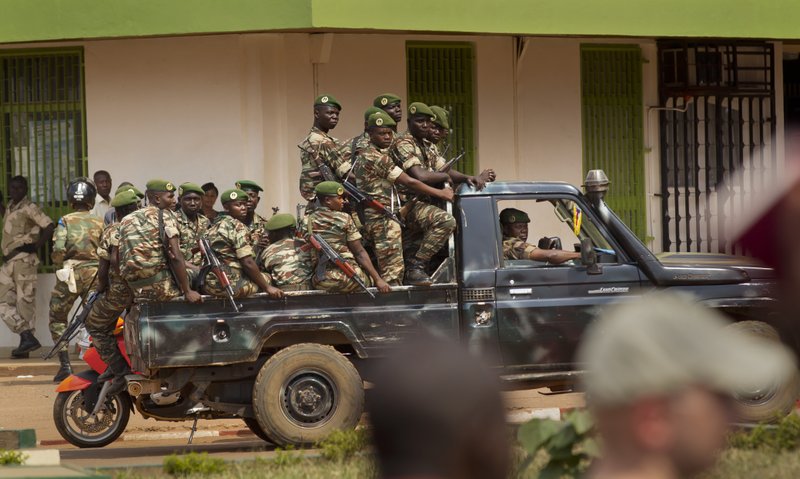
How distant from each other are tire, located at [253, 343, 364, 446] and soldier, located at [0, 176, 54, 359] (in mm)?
5667

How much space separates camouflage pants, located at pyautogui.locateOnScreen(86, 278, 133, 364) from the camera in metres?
8.97

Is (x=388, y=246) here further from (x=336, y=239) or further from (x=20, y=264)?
(x=20, y=264)

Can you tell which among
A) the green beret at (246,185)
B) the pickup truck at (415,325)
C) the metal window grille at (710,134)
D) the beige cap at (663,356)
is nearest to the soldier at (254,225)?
the green beret at (246,185)

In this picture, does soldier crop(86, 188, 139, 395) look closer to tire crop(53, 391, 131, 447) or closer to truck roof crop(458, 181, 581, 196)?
tire crop(53, 391, 131, 447)

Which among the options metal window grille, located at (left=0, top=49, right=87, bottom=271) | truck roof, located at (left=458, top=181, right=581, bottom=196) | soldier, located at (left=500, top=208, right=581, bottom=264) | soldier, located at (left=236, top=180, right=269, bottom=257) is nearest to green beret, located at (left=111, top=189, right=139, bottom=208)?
soldier, located at (left=236, top=180, right=269, bottom=257)

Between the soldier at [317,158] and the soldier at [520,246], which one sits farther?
the soldier at [317,158]

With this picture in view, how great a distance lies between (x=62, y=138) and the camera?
14.1 m

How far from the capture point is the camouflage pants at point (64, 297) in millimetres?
12188

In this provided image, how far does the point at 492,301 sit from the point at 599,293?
2.50 ft

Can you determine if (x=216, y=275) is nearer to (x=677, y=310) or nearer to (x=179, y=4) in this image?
(x=179, y=4)

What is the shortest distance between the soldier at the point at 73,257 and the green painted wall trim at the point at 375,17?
6.03 feet

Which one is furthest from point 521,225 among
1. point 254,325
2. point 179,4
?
point 179,4

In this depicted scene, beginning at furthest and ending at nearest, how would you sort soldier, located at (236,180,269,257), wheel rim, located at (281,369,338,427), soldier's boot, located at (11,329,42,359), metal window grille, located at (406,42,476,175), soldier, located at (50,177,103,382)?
metal window grille, located at (406,42,476,175) → soldier's boot, located at (11,329,42,359) → soldier, located at (50,177,103,382) → soldier, located at (236,180,269,257) → wheel rim, located at (281,369,338,427)

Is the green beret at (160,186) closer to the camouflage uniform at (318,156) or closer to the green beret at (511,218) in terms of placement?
the camouflage uniform at (318,156)
